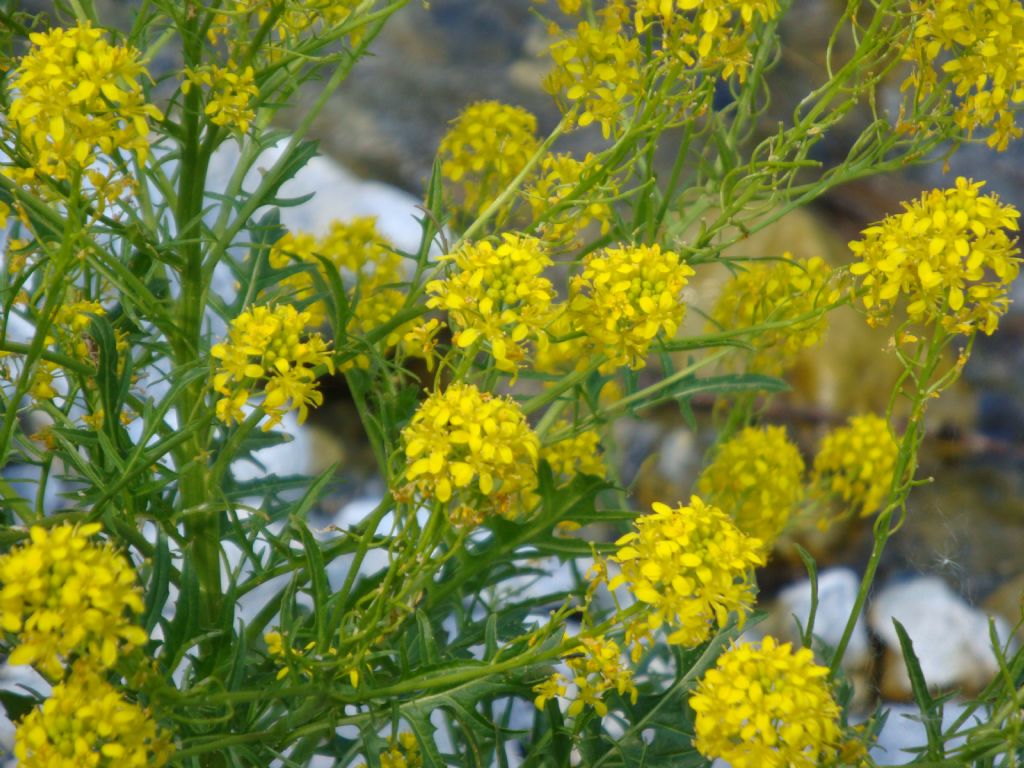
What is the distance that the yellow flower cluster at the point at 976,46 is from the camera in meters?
1.34

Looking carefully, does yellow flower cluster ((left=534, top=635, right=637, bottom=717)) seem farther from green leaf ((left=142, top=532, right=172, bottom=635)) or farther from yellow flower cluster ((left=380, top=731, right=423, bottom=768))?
green leaf ((left=142, top=532, right=172, bottom=635))

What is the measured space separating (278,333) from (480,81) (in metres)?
3.69

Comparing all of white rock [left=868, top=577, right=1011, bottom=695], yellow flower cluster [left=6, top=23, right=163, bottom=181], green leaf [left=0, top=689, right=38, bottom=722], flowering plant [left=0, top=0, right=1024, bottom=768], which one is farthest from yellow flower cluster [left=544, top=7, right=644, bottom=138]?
white rock [left=868, top=577, right=1011, bottom=695]

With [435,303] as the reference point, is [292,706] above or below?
Answer: below

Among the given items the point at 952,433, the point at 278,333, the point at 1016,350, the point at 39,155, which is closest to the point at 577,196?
the point at 278,333

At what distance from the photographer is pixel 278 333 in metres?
1.17

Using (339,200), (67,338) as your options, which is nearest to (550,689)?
(67,338)

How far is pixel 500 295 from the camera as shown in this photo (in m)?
1.14

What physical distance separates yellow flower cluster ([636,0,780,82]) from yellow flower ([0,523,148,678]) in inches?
31.7

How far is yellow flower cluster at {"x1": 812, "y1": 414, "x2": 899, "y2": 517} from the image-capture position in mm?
1952

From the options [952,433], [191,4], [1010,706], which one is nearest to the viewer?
[1010,706]

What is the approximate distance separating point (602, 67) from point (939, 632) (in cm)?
234

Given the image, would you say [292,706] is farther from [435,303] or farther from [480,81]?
[480,81]

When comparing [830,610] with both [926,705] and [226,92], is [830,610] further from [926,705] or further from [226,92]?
[226,92]
